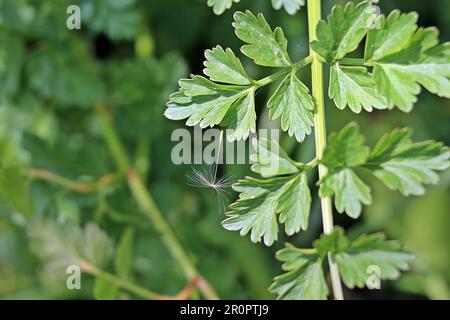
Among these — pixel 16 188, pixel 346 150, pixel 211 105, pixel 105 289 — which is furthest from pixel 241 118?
pixel 16 188

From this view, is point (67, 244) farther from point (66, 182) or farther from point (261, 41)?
point (261, 41)

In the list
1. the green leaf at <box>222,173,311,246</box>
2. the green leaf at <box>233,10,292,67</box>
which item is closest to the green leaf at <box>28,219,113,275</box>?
the green leaf at <box>222,173,311,246</box>

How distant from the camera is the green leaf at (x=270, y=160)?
0.98 meters

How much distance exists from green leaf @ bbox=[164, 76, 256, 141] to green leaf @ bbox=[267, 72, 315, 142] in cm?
4

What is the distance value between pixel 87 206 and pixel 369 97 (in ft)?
2.83

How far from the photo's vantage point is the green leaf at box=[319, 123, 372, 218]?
0.93 meters

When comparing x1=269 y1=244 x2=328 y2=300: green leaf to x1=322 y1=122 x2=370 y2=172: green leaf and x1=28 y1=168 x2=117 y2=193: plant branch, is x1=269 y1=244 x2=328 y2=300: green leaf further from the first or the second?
x1=28 y1=168 x2=117 y2=193: plant branch

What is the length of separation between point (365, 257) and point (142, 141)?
896mm

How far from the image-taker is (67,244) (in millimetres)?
1454

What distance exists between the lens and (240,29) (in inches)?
38.3

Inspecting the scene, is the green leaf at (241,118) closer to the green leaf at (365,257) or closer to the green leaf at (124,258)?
the green leaf at (365,257)

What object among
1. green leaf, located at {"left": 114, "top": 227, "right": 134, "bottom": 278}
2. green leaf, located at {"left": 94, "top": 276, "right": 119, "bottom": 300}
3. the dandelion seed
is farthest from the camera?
green leaf, located at {"left": 114, "top": 227, "right": 134, "bottom": 278}
